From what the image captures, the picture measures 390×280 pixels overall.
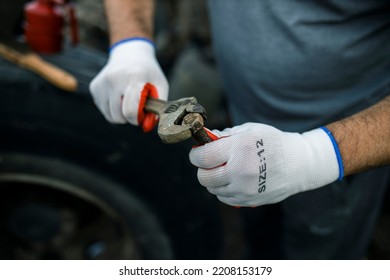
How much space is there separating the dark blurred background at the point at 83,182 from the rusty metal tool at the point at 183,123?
0.40m

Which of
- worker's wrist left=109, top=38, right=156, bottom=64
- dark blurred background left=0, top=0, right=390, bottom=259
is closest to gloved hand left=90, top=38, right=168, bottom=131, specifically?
worker's wrist left=109, top=38, right=156, bottom=64

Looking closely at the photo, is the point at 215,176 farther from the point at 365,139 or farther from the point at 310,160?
the point at 365,139

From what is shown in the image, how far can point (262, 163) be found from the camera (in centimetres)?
100

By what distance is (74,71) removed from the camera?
1.43m

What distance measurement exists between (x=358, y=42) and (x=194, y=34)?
5.81ft

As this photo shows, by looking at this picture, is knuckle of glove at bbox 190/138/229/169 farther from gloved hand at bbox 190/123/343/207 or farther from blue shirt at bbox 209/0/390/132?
blue shirt at bbox 209/0/390/132

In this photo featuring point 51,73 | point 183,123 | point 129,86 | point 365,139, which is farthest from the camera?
point 51,73

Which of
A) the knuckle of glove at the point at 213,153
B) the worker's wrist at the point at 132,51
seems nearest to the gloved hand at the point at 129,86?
the worker's wrist at the point at 132,51

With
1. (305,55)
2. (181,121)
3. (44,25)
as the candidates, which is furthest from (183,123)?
(44,25)

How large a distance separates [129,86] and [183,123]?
1.15 feet

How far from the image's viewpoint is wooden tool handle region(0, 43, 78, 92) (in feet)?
4.34

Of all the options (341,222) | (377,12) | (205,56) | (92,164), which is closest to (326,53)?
(377,12)

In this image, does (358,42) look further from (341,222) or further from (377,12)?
(341,222)

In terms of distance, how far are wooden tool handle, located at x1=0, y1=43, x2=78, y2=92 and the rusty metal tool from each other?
434 mm
